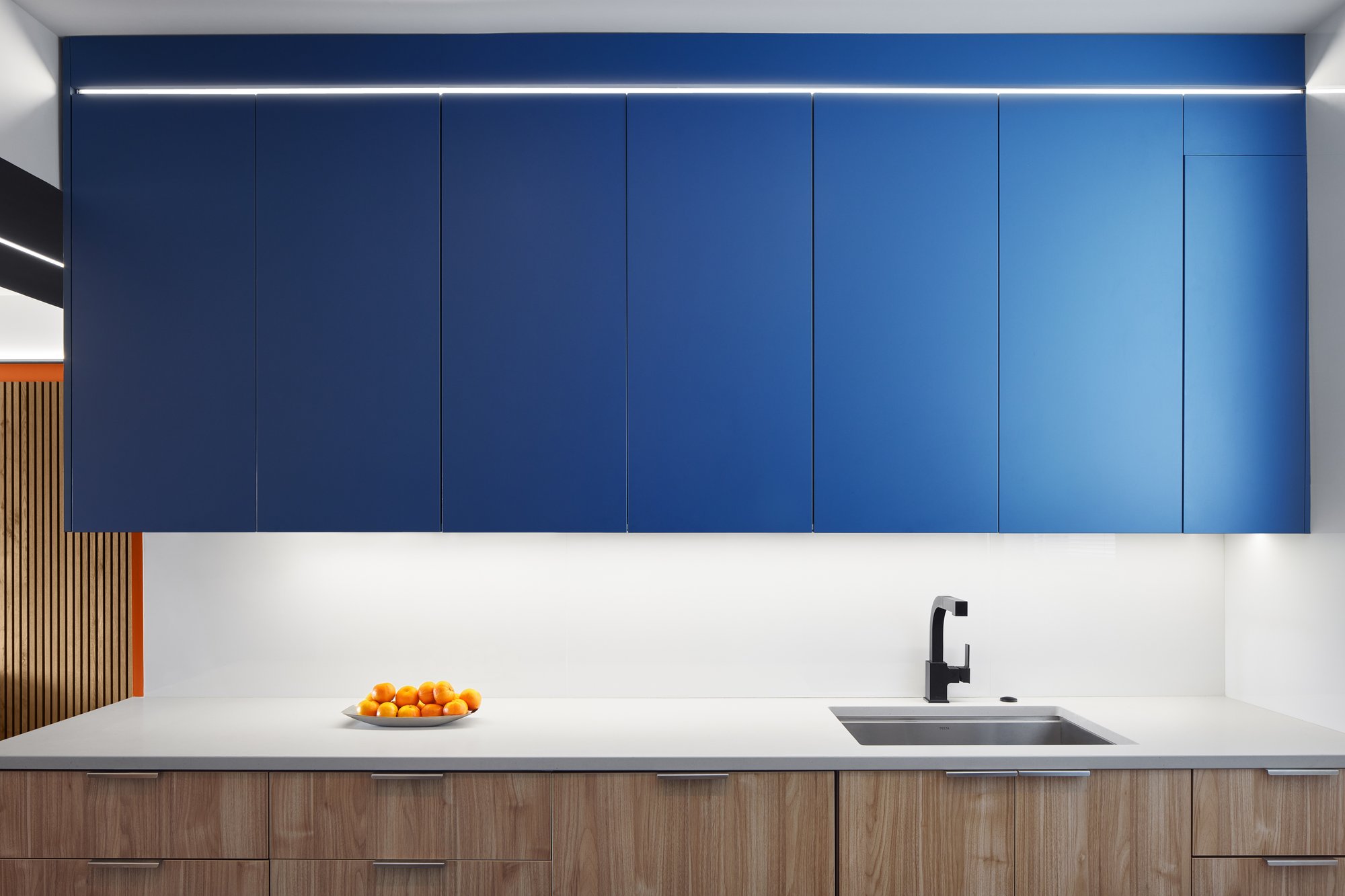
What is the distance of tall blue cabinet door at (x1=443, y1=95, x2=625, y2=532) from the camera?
2.29 metres

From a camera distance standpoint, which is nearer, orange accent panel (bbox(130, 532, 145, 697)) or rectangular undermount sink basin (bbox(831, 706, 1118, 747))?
rectangular undermount sink basin (bbox(831, 706, 1118, 747))

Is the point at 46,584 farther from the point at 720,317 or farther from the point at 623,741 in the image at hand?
the point at 720,317

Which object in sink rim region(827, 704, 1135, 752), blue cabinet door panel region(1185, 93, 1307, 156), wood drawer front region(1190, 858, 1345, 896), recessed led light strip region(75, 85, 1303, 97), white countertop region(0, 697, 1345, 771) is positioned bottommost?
Result: wood drawer front region(1190, 858, 1345, 896)

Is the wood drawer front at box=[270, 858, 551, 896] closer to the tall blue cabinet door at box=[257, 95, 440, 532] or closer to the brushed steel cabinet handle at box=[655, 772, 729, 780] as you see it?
the brushed steel cabinet handle at box=[655, 772, 729, 780]

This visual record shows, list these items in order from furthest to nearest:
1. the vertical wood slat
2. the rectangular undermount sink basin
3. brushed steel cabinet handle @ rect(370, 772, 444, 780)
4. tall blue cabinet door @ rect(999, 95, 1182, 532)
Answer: the vertical wood slat
the rectangular undermount sink basin
tall blue cabinet door @ rect(999, 95, 1182, 532)
brushed steel cabinet handle @ rect(370, 772, 444, 780)

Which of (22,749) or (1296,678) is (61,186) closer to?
(22,749)

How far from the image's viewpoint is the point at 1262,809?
6.41 feet

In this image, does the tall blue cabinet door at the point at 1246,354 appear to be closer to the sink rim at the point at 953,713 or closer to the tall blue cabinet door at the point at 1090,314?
the tall blue cabinet door at the point at 1090,314

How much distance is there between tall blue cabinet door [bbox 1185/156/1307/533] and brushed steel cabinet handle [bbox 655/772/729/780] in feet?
4.78

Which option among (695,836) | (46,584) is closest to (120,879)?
(695,836)

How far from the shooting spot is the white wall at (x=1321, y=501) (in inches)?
85.4

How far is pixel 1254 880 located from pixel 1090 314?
1.44m

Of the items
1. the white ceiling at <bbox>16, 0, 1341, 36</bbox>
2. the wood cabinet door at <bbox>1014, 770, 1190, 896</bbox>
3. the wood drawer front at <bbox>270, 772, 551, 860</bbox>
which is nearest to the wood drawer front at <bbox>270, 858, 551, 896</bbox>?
the wood drawer front at <bbox>270, 772, 551, 860</bbox>

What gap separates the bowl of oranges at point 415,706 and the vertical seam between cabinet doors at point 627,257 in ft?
2.12
